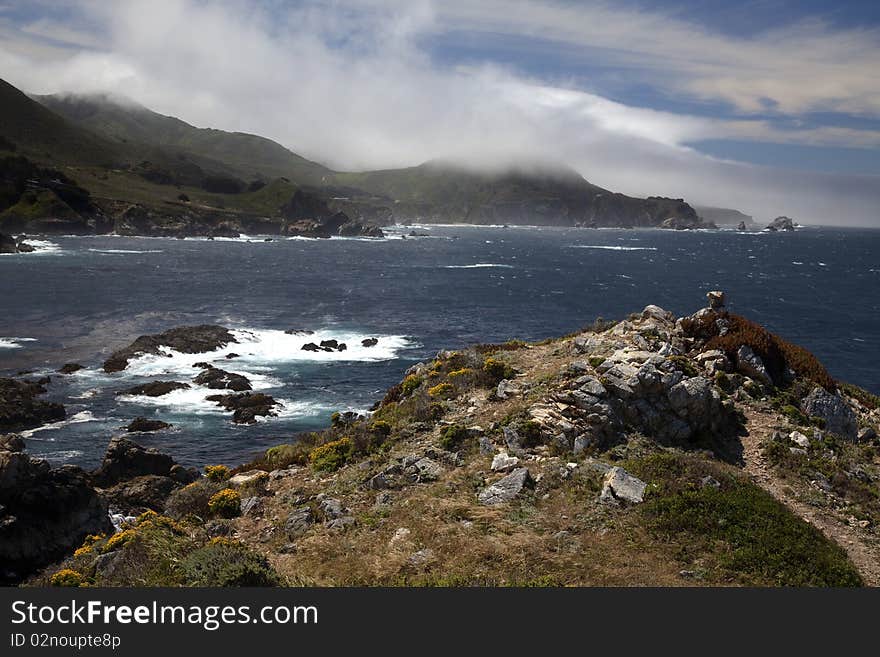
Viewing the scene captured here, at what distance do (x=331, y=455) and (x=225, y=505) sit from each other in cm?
466

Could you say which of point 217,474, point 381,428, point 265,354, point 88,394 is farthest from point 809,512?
point 265,354

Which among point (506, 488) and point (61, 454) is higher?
point (506, 488)

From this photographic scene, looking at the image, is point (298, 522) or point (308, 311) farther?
point (308, 311)

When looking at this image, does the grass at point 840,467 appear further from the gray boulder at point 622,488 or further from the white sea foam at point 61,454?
the white sea foam at point 61,454

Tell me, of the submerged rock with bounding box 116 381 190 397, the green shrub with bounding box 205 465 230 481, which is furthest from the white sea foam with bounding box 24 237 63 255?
the green shrub with bounding box 205 465 230 481

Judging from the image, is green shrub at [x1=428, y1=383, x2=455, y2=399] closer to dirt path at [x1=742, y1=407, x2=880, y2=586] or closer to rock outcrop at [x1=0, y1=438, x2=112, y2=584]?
dirt path at [x1=742, y1=407, x2=880, y2=586]

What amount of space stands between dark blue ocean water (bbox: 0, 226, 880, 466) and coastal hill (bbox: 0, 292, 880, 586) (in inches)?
651

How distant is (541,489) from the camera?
19281 mm

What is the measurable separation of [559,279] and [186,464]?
113717 mm

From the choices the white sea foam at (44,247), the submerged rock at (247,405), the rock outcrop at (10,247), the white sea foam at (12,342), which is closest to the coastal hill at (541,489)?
the submerged rock at (247,405)

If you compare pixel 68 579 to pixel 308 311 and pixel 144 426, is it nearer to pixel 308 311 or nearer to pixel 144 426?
pixel 144 426

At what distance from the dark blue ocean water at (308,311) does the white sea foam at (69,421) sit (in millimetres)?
216

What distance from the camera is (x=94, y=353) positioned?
63.8 m

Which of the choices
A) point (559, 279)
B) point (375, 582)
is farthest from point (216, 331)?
point (559, 279)
